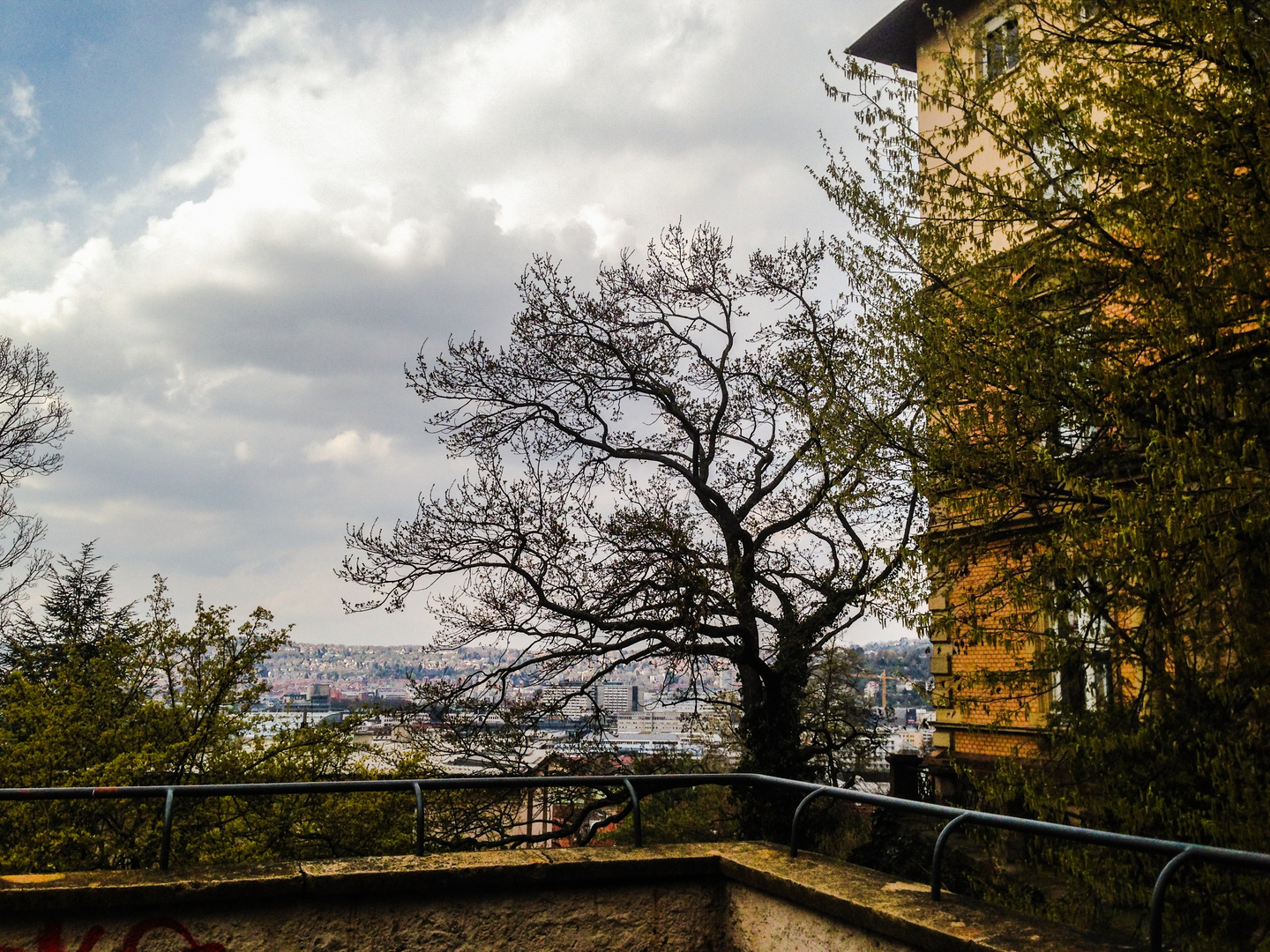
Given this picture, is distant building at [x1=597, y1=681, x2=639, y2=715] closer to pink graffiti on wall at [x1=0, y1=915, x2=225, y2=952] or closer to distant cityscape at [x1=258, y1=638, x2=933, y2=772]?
distant cityscape at [x1=258, y1=638, x2=933, y2=772]

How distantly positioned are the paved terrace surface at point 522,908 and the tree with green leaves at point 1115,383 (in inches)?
140

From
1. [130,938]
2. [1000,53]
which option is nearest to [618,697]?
[1000,53]

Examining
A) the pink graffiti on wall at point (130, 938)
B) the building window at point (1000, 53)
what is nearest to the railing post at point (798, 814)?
the pink graffiti on wall at point (130, 938)

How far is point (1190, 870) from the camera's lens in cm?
766

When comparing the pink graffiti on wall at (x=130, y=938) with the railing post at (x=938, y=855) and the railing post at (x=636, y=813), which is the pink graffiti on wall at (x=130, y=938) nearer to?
the railing post at (x=636, y=813)

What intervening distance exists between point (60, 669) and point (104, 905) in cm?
1266

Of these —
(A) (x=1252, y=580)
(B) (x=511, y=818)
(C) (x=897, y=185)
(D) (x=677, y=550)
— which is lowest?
(B) (x=511, y=818)

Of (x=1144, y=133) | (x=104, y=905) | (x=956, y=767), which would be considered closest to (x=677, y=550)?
(x=956, y=767)

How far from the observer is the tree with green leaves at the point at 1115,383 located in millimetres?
6863

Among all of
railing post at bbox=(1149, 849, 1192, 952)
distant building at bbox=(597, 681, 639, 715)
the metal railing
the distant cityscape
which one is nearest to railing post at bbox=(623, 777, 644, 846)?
the metal railing

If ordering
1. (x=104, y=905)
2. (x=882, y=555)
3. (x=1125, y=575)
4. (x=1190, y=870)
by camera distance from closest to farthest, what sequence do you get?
(x=104, y=905), (x=1125, y=575), (x=1190, y=870), (x=882, y=555)

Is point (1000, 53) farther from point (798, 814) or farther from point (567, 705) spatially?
point (567, 705)

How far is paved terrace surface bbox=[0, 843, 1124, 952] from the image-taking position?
3.87 metres

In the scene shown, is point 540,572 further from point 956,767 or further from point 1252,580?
point 1252,580
